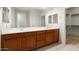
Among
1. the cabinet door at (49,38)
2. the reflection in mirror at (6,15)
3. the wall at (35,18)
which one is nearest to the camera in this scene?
the reflection in mirror at (6,15)

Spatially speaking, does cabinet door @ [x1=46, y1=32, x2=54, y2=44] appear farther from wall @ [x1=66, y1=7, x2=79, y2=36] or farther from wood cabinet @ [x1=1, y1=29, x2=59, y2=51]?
wall @ [x1=66, y1=7, x2=79, y2=36]

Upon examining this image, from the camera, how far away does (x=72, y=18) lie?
95cm

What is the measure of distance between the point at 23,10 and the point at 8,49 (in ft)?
1.37

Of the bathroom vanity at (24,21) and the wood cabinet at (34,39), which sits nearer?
the bathroom vanity at (24,21)

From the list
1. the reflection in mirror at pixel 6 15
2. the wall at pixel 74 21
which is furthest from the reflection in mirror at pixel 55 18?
the reflection in mirror at pixel 6 15

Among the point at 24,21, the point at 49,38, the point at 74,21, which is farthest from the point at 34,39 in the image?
the point at 74,21

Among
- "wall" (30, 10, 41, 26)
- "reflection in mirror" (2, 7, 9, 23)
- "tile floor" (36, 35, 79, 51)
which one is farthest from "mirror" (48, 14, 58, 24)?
"reflection in mirror" (2, 7, 9, 23)

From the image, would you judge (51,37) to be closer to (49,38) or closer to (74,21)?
(49,38)

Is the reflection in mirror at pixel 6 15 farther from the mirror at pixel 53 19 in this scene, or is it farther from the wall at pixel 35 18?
the mirror at pixel 53 19

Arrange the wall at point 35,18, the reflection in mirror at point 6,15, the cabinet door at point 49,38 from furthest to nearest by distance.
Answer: the cabinet door at point 49,38 < the wall at point 35,18 < the reflection in mirror at point 6,15

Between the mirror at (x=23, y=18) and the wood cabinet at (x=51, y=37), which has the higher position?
the mirror at (x=23, y=18)

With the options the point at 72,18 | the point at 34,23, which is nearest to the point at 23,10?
the point at 34,23
